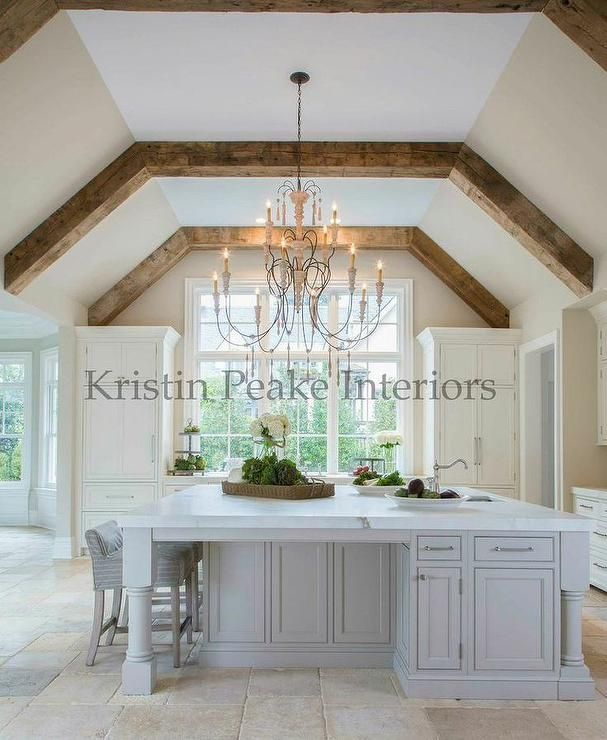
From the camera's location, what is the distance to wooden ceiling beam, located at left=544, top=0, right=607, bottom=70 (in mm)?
3564

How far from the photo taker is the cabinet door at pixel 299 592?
154 inches

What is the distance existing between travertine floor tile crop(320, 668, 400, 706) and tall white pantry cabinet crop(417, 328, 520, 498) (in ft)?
12.2

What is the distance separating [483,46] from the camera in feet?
13.6

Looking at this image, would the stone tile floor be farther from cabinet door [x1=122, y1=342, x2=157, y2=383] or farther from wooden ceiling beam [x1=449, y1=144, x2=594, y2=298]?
cabinet door [x1=122, y1=342, x2=157, y2=383]

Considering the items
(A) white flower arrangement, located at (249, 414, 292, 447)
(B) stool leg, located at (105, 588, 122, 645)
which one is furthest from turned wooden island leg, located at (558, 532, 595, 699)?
(B) stool leg, located at (105, 588, 122, 645)

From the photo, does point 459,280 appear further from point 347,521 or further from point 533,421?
point 347,521

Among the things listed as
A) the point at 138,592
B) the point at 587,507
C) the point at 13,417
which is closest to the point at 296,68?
the point at 138,592

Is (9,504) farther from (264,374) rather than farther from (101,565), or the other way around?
(101,565)

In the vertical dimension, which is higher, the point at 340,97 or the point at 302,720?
the point at 340,97

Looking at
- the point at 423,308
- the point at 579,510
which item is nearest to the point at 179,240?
the point at 423,308

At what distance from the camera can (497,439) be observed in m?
7.38

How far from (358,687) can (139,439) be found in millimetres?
4233

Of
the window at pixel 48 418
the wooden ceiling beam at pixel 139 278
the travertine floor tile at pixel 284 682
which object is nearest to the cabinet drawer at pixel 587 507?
the travertine floor tile at pixel 284 682

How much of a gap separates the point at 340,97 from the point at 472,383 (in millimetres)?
3611
